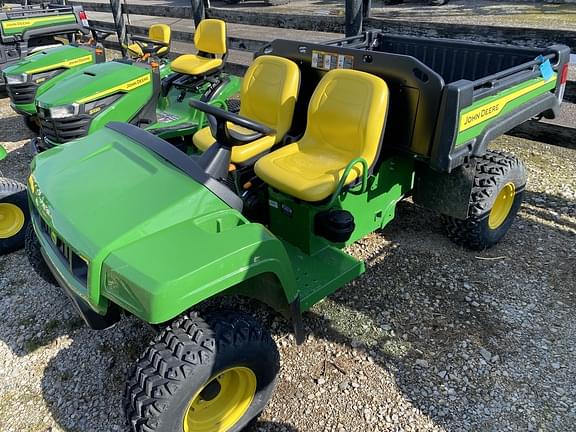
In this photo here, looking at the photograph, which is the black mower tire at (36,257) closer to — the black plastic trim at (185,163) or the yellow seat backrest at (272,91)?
the black plastic trim at (185,163)

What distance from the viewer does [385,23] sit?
14.9 ft

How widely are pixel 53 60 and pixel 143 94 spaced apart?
1575 mm

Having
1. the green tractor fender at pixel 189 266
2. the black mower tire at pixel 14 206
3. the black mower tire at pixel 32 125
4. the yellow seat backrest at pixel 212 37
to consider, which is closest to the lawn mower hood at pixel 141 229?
the green tractor fender at pixel 189 266

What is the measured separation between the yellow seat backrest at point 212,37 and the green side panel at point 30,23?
2.88 metres

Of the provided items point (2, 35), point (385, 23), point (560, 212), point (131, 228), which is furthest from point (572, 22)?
point (131, 228)

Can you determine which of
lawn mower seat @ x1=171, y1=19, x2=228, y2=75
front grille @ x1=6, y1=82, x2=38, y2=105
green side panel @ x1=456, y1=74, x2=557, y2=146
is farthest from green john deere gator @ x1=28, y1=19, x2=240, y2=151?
green side panel @ x1=456, y1=74, x2=557, y2=146

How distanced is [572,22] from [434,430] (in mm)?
10544

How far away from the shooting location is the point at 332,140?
9.63 feet

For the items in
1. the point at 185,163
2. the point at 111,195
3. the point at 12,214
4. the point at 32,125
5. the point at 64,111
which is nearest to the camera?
the point at 111,195

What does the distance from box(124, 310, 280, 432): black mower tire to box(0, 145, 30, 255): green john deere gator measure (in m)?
2.09

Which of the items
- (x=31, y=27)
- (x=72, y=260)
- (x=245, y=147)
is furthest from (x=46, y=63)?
(x=72, y=260)

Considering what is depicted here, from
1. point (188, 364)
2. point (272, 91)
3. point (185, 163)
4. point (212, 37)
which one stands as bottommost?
point (188, 364)

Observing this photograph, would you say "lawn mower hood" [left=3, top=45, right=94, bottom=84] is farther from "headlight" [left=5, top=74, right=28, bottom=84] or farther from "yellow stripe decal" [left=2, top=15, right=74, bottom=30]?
"yellow stripe decal" [left=2, top=15, right=74, bottom=30]

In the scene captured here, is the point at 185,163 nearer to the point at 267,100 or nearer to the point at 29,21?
the point at 267,100
